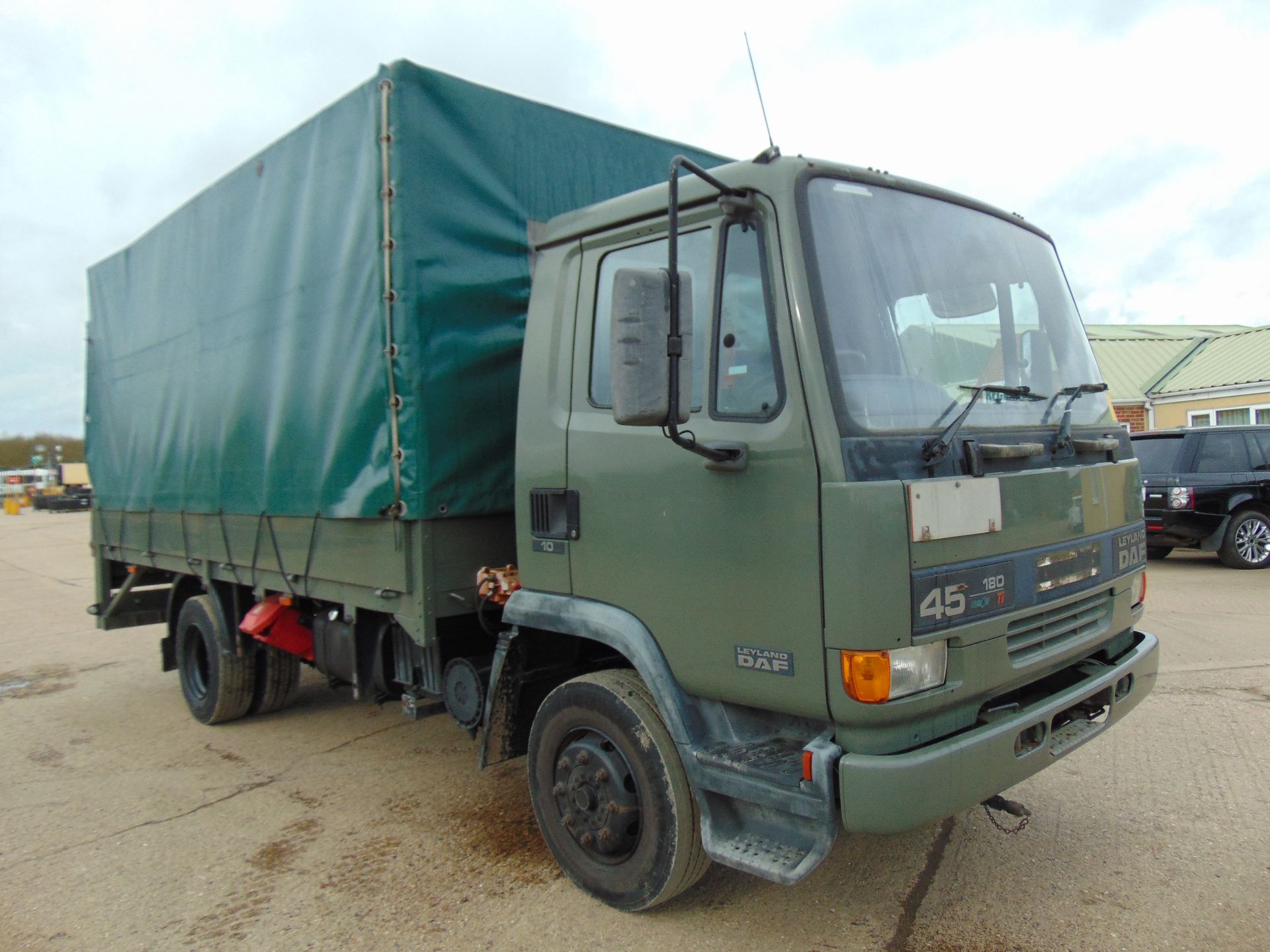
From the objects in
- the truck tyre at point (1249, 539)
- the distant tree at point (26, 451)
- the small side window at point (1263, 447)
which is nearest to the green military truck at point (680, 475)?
the truck tyre at point (1249, 539)

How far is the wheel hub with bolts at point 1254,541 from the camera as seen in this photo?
36.7ft

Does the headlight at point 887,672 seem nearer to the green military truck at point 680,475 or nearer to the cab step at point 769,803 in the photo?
the green military truck at point 680,475

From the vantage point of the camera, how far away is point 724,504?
2945 mm

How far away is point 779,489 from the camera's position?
9.11 ft

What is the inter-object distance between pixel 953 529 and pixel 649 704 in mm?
1205

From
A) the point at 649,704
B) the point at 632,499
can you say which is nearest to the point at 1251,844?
the point at 649,704

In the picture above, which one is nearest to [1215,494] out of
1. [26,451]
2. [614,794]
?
[614,794]

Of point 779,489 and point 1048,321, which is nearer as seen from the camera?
point 779,489

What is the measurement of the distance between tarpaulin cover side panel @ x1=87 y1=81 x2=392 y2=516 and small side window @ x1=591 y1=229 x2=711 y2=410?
103cm

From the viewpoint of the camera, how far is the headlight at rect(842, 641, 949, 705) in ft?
8.50

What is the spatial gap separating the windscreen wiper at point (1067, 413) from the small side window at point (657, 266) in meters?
1.25

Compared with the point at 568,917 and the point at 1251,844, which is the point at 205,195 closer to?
the point at 568,917

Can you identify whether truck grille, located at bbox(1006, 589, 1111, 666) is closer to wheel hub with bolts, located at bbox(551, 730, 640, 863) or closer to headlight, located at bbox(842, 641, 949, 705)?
headlight, located at bbox(842, 641, 949, 705)

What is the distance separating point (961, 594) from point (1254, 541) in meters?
10.7
